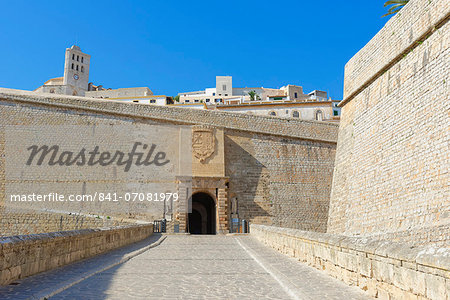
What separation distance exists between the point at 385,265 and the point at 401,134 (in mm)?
8071

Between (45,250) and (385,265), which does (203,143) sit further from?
(385,265)

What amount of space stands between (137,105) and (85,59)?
54.2m

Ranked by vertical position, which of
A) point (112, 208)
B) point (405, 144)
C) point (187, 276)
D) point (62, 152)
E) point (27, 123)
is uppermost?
point (27, 123)

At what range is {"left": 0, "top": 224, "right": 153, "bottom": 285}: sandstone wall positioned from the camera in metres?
4.28

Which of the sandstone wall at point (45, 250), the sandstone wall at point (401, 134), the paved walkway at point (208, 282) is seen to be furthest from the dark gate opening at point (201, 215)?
the paved walkway at point (208, 282)

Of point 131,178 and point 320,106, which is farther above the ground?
point 320,106

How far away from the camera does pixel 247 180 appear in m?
20.4

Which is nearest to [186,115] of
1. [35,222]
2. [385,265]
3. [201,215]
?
[201,215]

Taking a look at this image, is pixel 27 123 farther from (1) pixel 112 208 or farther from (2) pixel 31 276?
(2) pixel 31 276

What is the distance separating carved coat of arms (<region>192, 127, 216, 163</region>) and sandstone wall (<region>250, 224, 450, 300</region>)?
13.4m

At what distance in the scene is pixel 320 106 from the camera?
131 feet

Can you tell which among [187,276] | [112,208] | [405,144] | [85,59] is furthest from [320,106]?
[85,59]

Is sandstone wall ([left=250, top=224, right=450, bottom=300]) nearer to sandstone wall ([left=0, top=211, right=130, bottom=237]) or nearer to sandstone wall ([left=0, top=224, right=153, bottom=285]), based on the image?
sandstone wall ([left=0, top=224, right=153, bottom=285])

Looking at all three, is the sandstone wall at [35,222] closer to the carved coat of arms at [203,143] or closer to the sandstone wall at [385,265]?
the carved coat of arms at [203,143]
